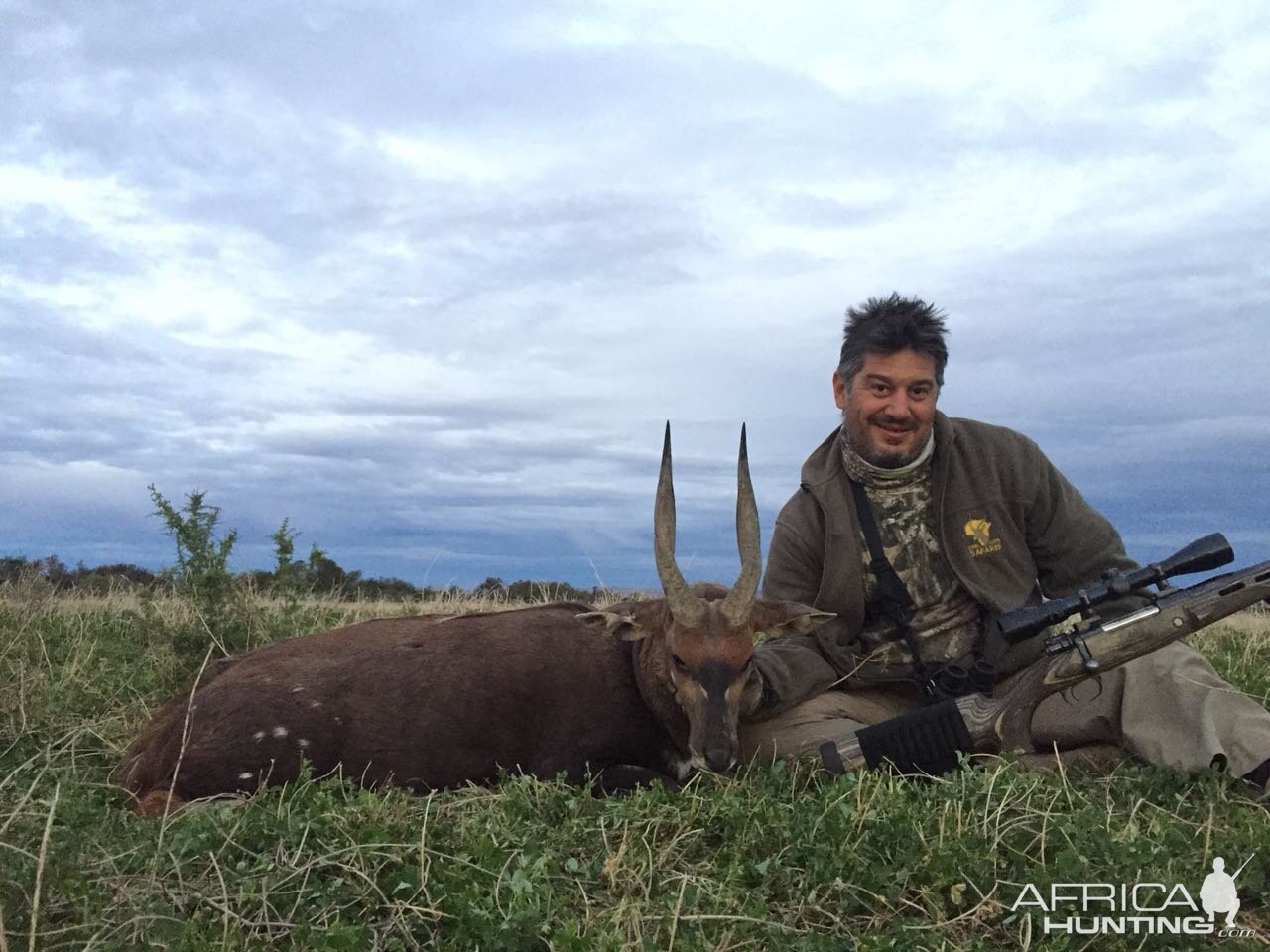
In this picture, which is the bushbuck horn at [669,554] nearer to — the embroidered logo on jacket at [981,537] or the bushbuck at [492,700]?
the bushbuck at [492,700]

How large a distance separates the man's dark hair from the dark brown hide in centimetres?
229

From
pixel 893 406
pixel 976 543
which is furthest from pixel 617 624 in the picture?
pixel 976 543

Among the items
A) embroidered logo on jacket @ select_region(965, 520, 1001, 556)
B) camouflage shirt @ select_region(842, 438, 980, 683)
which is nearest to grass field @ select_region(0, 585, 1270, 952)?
camouflage shirt @ select_region(842, 438, 980, 683)

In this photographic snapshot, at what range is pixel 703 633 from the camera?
5863 millimetres

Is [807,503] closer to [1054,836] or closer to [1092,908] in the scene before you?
[1054,836]

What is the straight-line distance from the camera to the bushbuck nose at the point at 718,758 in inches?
213

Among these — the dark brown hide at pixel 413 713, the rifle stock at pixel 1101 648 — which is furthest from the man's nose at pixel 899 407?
the dark brown hide at pixel 413 713

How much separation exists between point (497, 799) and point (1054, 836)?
94.8 inches

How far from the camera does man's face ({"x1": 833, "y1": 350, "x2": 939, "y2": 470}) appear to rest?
21.4 feet

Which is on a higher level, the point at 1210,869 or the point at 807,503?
the point at 807,503

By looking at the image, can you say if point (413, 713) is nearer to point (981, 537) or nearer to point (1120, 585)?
point (981, 537)

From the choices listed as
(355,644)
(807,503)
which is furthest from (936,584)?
(355,644)

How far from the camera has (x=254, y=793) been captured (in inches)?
213

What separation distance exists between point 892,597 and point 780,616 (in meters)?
0.86
